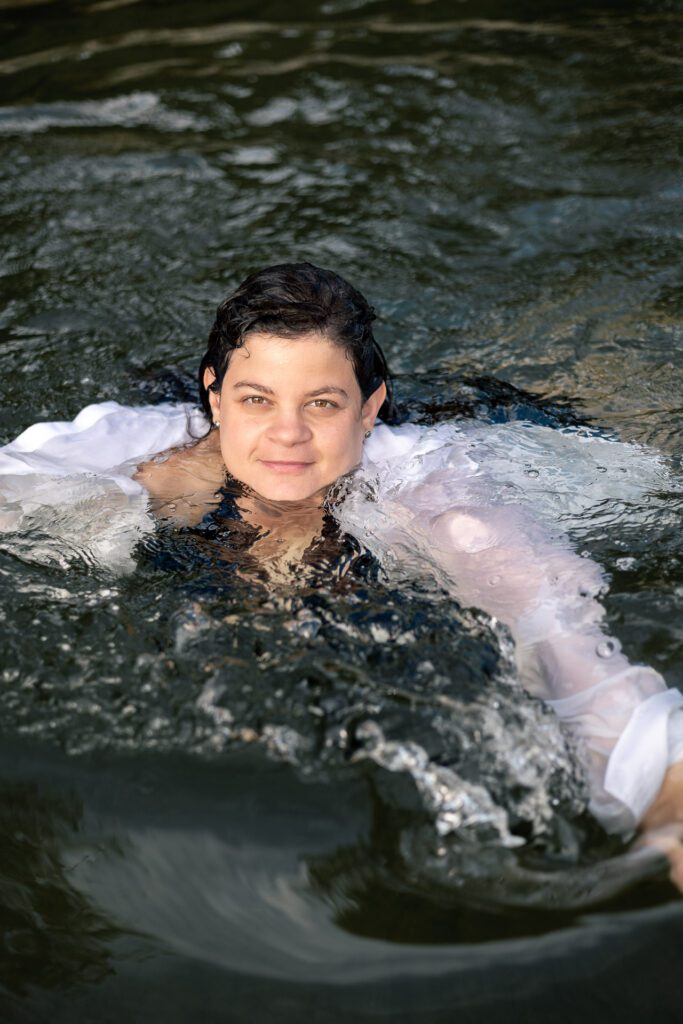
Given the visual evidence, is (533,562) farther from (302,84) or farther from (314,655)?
(302,84)

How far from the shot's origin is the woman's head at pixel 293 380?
11.5 feet

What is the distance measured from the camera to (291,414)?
3.48m

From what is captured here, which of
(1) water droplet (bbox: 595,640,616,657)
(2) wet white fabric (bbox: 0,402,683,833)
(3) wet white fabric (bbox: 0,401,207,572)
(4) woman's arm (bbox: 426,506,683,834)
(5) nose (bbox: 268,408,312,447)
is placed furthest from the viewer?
(3) wet white fabric (bbox: 0,401,207,572)

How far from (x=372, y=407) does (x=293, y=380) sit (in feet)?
1.35

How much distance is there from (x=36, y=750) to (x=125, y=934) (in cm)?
57

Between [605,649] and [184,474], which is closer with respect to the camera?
[605,649]

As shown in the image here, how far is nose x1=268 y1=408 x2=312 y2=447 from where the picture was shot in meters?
3.46

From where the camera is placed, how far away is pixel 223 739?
2955mm

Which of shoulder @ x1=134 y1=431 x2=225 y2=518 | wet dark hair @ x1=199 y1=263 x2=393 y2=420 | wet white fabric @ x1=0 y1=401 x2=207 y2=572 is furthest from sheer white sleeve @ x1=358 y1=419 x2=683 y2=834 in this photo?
wet white fabric @ x1=0 y1=401 x2=207 y2=572

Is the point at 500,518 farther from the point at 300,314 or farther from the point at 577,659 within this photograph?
the point at 300,314

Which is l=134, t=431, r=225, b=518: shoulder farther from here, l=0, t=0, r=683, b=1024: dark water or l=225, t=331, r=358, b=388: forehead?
l=225, t=331, r=358, b=388: forehead

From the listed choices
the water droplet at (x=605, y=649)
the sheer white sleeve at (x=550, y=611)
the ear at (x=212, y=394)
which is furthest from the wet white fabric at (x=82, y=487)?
the water droplet at (x=605, y=649)

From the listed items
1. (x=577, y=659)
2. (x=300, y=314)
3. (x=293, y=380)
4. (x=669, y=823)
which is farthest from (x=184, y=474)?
(x=669, y=823)

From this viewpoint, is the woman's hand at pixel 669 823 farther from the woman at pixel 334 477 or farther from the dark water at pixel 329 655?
the woman at pixel 334 477
